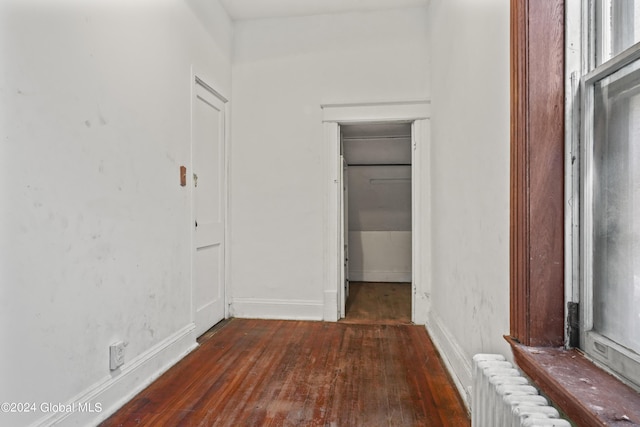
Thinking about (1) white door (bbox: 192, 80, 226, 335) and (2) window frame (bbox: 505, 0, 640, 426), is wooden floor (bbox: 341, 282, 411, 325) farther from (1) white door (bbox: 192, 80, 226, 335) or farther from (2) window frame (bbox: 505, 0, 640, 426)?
(2) window frame (bbox: 505, 0, 640, 426)

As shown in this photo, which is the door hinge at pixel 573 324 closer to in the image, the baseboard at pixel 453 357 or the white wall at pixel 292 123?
the baseboard at pixel 453 357

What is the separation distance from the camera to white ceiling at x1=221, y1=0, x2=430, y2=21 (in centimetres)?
340

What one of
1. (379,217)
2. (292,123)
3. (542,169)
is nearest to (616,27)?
(542,169)

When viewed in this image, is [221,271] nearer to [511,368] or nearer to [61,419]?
[61,419]

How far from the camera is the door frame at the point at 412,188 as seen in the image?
3461 mm

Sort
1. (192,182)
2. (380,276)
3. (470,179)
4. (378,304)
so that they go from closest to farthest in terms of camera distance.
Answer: (470,179), (192,182), (378,304), (380,276)

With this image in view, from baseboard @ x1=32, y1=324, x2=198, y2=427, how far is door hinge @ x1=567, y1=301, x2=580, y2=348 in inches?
78.2

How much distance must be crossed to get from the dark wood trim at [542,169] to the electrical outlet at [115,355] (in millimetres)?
1878

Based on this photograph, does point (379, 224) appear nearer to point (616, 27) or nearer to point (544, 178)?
point (544, 178)

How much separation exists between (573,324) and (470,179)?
98cm

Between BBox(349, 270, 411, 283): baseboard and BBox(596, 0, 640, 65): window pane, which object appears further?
BBox(349, 270, 411, 283): baseboard

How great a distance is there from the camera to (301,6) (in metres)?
3.47

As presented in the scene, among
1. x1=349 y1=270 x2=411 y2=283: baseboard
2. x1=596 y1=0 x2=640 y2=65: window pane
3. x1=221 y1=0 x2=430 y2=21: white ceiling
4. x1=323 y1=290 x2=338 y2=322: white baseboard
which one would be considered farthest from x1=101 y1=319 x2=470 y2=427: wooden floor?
x1=221 y1=0 x2=430 y2=21: white ceiling

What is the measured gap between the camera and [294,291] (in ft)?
11.9
